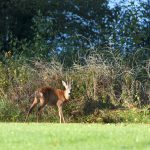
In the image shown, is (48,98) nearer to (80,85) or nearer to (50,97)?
(50,97)

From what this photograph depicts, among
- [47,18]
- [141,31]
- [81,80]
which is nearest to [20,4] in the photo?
→ [47,18]

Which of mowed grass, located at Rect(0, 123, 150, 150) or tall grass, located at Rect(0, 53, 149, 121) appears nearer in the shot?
mowed grass, located at Rect(0, 123, 150, 150)

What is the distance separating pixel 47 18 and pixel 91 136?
20562 mm

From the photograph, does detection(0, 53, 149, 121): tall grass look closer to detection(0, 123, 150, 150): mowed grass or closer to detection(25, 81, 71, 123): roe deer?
detection(25, 81, 71, 123): roe deer

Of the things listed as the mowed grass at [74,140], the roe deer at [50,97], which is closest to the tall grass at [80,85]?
the roe deer at [50,97]

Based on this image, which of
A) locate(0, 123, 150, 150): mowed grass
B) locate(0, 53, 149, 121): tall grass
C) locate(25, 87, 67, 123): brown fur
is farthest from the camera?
locate(0, 53, 149, 121): tall grass

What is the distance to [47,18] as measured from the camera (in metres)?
33.5

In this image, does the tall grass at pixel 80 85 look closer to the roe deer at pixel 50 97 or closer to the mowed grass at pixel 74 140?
the roe deer at pixel 50 97

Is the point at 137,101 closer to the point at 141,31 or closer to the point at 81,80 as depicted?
the point at 81,80

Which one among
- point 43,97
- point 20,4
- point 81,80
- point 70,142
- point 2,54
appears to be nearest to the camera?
point 70,142

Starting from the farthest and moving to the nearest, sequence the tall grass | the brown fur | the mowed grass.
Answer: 1. the tall grass
2. the brown fur
3. the mowed grass

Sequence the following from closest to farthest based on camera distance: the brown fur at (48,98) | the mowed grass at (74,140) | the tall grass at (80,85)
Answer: the mowed grass at (74,140), the brown fur at (48,98), the tall grass at (80,85)

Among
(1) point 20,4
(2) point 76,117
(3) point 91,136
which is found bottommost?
(2) point 76,117

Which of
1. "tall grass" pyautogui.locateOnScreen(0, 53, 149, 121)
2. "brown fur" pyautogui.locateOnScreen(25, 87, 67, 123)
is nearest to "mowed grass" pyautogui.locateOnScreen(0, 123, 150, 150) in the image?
"brown fur" pyautogui.locateOnScreen(25, 87, 67, 123)
